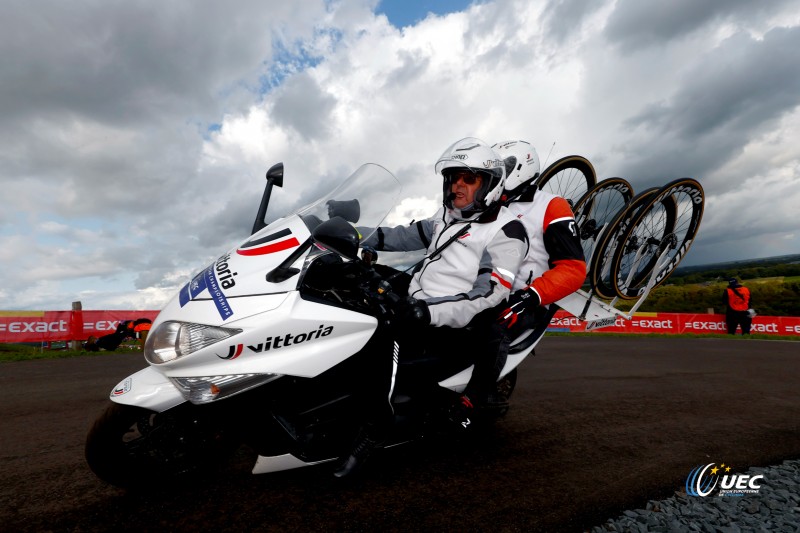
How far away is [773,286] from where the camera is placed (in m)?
23.9

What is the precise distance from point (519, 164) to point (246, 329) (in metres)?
2.74

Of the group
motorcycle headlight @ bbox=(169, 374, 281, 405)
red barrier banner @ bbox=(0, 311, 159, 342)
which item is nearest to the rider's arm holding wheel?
motorcycle headlight @ bbox=(169, 374, 281, 405)

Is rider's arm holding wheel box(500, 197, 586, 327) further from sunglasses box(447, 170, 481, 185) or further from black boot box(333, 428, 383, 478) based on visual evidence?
black boot box(333, 428, 383, 478)

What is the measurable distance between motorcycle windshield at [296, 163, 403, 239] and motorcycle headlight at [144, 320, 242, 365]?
2.81ft

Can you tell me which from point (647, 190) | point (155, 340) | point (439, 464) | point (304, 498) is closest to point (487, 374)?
point (439, 464)

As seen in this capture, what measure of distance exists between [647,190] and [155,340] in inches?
203

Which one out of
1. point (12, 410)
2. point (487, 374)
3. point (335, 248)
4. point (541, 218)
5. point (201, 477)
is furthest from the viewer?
point (12, 410)

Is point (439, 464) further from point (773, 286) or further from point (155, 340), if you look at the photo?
point (773, 286)

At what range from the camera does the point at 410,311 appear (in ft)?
7.54

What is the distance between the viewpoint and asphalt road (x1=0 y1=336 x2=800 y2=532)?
2131mm

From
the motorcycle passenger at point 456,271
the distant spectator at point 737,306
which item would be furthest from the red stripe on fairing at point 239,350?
the distant spectator at point 737,306

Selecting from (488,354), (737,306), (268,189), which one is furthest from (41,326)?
(737,306)

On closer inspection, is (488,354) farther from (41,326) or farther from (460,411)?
(41,326)

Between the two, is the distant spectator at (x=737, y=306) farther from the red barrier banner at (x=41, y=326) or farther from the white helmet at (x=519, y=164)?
the red barrier banner at (x=41, y=326)
